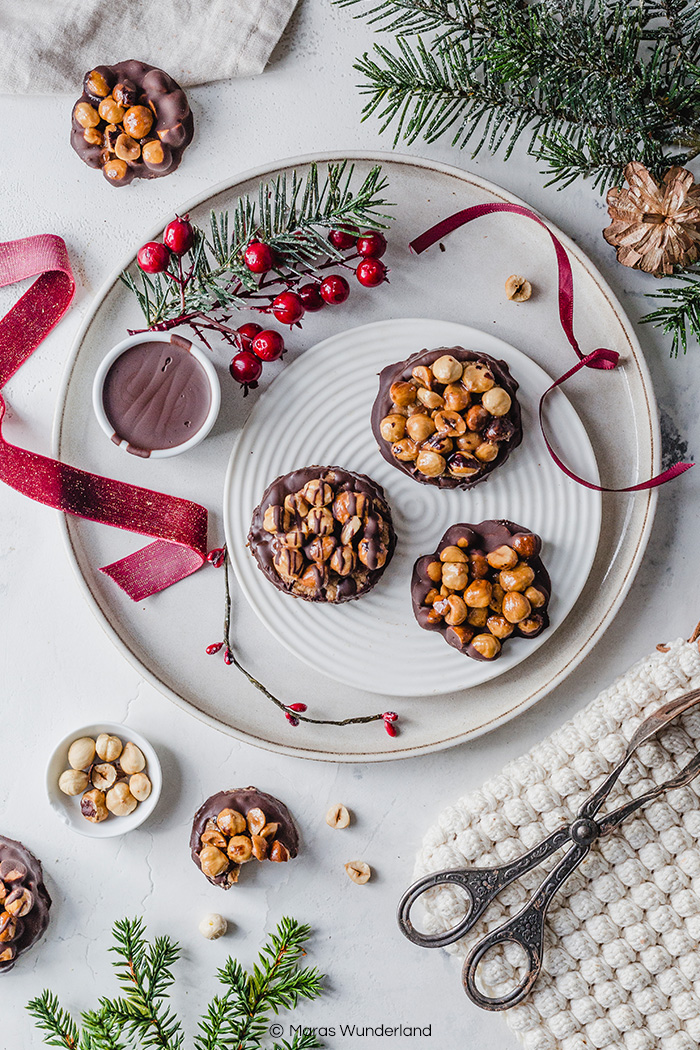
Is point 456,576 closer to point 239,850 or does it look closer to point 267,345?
point 267,345

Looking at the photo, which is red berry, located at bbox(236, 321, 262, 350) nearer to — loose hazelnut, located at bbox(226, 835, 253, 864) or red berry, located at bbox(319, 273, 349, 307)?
red berry, located at bbox(319, 273, 349, 307)

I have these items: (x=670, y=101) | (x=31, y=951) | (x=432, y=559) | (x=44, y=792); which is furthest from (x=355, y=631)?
(x=670, y=101)

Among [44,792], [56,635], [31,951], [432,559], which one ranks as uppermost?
[432,559]

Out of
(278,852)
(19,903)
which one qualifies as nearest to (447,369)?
(278,852)

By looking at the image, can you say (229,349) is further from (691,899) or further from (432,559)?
(691,899)

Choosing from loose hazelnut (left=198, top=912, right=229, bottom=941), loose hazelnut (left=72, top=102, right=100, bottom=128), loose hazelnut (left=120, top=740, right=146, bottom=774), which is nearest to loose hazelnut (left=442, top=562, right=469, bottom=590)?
loose hazelnut (left=120, top=740, right=146, bottom=774)
